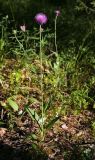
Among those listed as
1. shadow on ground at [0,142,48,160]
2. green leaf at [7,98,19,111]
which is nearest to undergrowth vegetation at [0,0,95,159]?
green leaf at [7,98,19,111]

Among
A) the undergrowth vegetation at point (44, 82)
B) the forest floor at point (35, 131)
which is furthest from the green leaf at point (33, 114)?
the forest floor at point (35, 131)

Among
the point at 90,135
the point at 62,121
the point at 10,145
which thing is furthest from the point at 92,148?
the point at 10,145

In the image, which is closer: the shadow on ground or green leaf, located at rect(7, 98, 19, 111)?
the shadow on ground

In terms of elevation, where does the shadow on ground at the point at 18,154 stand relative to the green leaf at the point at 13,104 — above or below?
below

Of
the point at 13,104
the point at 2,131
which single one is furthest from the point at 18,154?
the point at 13,104

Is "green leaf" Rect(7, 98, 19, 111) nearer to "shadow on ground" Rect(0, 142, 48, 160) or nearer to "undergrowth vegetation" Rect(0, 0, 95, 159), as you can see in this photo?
"undergrowth vegetation" Rect(0, 0, 95, 159)

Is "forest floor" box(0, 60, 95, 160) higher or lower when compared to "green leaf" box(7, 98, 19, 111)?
lower

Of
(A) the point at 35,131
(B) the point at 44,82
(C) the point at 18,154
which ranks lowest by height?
(C) the point at 18,154

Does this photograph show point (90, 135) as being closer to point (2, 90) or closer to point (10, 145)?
point (10, 145)

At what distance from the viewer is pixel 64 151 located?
12.1ft

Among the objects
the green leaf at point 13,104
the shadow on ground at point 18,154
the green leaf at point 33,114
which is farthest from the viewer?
the green leaf at point 13,104

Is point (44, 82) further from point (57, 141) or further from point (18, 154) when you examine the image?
point (18, 154)

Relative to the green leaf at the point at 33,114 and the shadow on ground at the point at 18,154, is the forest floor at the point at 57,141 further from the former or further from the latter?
the green leaf at the point at 33,114

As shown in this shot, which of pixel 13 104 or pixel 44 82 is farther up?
pixel 44 82
